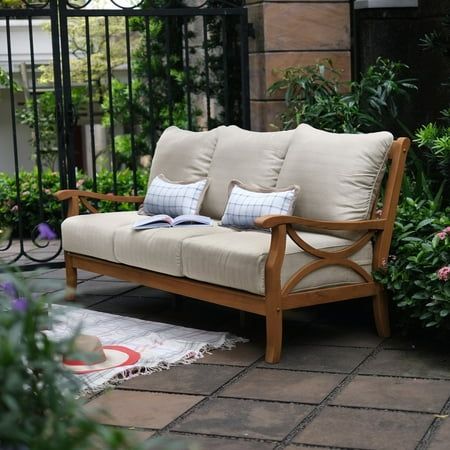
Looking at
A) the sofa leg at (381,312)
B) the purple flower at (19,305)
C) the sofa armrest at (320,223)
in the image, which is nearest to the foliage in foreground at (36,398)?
the purple flower at (19,305)

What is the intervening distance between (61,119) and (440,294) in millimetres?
3174

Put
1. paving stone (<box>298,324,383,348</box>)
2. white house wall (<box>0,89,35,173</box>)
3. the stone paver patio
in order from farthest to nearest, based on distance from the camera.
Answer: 1. white house wall (<box>0,89,35,173</box>)
2. paving stone (<box>298,324,383,348</box>)
3. the stone paver patio

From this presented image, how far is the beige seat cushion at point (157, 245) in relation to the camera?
15.5 feet

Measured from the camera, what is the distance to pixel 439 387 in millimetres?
3805

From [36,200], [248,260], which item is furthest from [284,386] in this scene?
[36,200]

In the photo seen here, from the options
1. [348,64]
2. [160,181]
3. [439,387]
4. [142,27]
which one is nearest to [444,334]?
[439,387]

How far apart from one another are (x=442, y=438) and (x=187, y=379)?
115 centimetres

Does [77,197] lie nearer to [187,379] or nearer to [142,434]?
[187,379]

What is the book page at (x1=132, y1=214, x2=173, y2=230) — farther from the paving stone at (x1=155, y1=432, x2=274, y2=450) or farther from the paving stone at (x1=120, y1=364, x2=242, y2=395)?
the paving stone at (x1=155, y1=432, x2=274, y2=450)

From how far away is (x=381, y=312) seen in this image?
4602mm

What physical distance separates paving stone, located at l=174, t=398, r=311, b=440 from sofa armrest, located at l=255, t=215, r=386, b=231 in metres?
0.79

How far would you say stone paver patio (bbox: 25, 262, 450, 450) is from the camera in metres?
3.30

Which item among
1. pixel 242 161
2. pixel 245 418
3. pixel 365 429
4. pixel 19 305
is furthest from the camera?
pixel 242 161

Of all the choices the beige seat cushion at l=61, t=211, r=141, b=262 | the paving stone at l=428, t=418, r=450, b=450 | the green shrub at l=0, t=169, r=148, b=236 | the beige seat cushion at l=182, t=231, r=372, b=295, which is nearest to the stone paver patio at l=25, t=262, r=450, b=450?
the paving stone at l=428, t=418, r=450, b=450
